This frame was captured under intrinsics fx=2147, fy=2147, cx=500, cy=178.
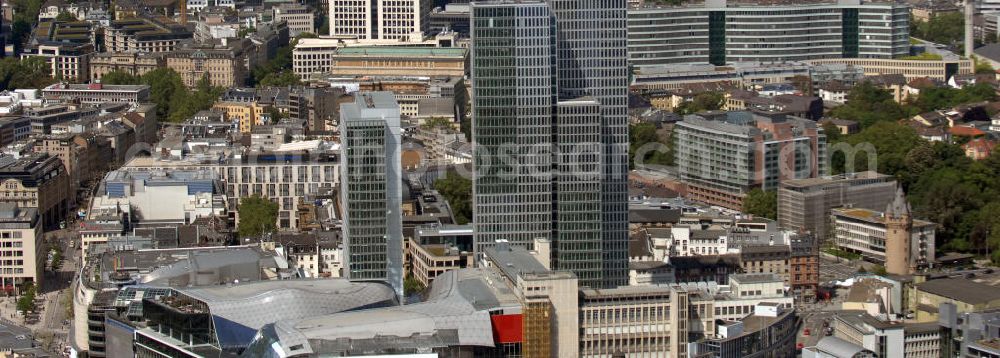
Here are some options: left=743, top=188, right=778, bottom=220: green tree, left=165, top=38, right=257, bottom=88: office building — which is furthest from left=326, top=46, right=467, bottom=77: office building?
left=743, top=188, right=778, bottom=220: green tree

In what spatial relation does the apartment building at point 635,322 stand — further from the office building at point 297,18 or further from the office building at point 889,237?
the office building at point 297,18

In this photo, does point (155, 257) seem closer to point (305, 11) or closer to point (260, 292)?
point (260, 292)

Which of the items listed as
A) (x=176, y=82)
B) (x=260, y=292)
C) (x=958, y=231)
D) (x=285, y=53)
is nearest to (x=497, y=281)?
(x=260, y=292)

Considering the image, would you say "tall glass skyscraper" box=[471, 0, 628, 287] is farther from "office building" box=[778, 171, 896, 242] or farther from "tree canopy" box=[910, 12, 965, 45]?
"tree canopy" box=[910, 12, 965, 45]

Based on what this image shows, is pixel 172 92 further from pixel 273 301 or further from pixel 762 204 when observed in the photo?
pixel 273 301

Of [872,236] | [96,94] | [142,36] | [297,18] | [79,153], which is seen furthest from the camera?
[297,18]

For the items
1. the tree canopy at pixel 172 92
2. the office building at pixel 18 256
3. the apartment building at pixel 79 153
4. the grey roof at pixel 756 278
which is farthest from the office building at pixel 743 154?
the office building at pixel 18 256

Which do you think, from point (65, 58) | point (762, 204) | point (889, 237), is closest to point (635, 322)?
point (889, 237)
